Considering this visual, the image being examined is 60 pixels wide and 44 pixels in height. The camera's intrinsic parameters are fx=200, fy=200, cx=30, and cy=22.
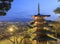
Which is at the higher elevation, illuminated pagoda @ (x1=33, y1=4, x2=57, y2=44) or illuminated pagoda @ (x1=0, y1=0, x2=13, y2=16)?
illuminated pagoda @ (x1=0, y1=0, x2=13, y2=16)

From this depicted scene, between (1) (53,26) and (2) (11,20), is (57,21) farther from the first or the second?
(2) (11,20)

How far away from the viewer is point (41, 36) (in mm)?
4621

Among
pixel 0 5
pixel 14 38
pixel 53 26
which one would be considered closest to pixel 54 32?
pixel 53 26

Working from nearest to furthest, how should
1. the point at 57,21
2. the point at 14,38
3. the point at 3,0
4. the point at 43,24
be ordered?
the point at 3,0 → the point at 43,24 → the point at 14,38 → the point at 57,21

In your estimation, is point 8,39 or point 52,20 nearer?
point 8,39

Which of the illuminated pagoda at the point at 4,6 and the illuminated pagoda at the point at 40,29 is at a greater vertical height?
the illuminated pagoda at the point at 4,6

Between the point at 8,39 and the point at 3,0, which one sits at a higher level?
the point at 3,0

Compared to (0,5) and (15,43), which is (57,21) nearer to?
(15,43)

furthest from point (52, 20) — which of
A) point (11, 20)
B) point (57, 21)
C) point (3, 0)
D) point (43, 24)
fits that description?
point (3, 0)

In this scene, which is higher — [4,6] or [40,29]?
[4,6]

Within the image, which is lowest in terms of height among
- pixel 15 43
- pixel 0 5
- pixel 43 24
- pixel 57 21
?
pixel 15 43

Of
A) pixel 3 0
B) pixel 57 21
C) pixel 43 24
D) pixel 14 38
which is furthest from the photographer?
pixel 57 21

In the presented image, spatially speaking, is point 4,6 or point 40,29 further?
point 40,29

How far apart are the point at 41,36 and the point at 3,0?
1204mm
